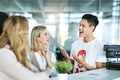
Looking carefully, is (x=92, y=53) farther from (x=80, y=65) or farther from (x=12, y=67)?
(x=12, y=67)

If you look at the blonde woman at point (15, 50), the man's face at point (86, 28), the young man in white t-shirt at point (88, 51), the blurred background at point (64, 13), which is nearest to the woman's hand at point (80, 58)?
the young man in white t-shirt at point (88, 51)

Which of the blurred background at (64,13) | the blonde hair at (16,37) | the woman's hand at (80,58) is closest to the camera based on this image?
the blonde hair at (16,37)

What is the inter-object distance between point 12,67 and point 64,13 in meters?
3.92

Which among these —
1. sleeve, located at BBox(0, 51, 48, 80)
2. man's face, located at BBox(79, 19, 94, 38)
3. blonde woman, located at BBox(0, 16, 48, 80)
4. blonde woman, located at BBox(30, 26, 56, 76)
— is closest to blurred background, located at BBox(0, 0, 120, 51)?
man's face, located at BBox(79, 19, 94, 38)

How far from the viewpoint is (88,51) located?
10.1 feet

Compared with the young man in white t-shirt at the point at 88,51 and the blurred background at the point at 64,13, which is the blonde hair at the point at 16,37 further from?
the blurred background at the point at 64,13

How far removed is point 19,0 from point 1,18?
11.6ft

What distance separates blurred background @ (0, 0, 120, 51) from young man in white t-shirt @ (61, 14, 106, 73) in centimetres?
213

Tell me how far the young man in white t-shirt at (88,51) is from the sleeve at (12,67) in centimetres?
142

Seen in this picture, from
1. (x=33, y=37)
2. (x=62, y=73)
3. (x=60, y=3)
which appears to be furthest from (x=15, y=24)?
(x=60, y=3)

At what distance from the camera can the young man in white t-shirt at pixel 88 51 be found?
3008 millimetres

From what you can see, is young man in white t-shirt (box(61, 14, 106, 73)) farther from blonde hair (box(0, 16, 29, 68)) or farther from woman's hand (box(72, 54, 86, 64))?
blonde hair (box(0, 16, 29, 68))

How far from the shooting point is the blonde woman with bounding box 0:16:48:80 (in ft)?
5.27

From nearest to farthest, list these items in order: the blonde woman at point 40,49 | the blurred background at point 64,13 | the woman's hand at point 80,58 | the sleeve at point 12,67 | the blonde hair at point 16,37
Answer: the sleeve at point 12,67
the blonde hair at point 16,37
the blonde woman at point 40,49
the woman's hand at point 80,58
the blurred background at point 64,13
